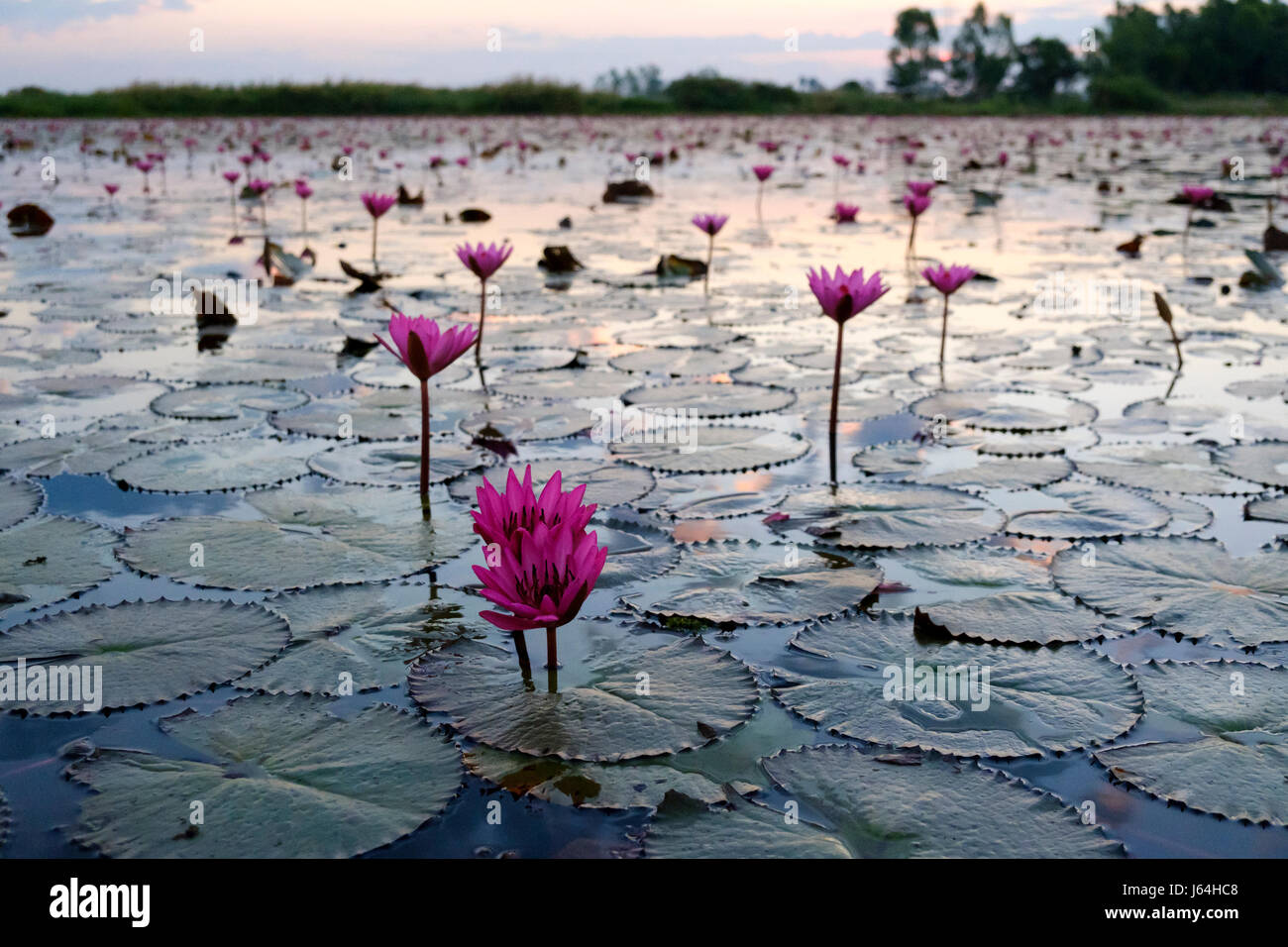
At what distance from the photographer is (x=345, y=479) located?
9.51 ft

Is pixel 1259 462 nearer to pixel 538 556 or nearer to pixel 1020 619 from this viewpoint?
pixel 1020 619

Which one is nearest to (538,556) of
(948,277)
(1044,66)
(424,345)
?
(424,345)

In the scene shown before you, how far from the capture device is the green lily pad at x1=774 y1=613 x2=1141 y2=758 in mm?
1689

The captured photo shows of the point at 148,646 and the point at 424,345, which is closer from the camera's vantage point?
the point at 148,646

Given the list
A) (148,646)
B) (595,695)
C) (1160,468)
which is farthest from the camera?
(1160,468)

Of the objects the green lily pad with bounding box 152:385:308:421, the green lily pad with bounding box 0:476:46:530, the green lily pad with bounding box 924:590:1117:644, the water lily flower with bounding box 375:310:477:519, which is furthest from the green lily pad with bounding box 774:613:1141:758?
the green lily pad with bounding box 152:385:308:421

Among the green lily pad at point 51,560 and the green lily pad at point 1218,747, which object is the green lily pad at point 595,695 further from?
the green lily pad at point 51,560

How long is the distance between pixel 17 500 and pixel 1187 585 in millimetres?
2770

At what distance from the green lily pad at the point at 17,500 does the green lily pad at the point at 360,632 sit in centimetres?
85

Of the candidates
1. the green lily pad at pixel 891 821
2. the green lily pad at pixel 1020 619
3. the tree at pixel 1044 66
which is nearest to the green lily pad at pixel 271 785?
the green lily pad at pixel 891 821

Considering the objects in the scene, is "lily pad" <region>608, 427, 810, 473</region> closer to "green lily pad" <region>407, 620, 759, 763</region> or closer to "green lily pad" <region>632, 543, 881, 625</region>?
"green lily pad" <region>632, 543, 881, 625</region>

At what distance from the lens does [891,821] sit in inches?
58.0
